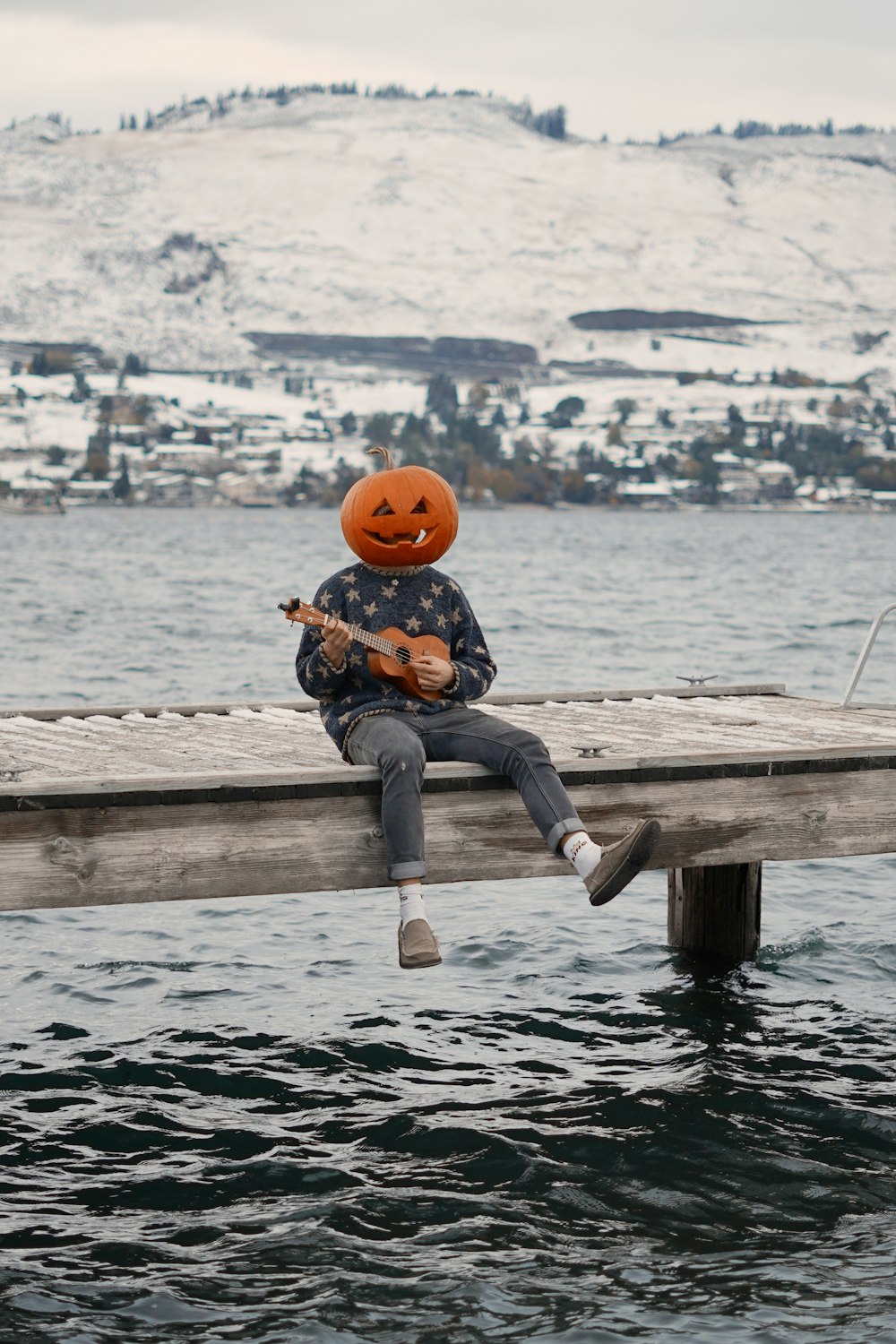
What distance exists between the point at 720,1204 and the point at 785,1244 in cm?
47

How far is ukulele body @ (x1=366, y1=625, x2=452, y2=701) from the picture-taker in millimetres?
7957

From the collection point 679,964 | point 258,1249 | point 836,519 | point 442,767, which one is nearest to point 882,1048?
point 679,964

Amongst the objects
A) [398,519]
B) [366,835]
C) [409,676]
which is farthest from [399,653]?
[366,835]

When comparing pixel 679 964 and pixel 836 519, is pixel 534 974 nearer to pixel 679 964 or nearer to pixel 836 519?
pixel 679 964

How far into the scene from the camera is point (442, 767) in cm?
788

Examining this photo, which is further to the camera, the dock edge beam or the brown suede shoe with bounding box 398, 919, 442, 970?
the dock edge beam

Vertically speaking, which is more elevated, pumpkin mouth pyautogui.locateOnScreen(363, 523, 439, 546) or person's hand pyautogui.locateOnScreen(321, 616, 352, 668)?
pumpkin mouth pyautogui.locateOnScreen(363, 523, 439, 546)

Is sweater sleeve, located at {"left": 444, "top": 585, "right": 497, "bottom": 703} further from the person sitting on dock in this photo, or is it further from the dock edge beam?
the dock edge beam

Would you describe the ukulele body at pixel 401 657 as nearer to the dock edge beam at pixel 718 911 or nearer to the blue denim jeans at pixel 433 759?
the blue denim jeans at pixel 433 759

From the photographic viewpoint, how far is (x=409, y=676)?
7.99 meters

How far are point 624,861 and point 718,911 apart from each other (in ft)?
14.2

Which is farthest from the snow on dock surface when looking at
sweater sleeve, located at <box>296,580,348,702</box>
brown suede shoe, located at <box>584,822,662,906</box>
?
brown suede shoe, located at <box>584,822,662,906</box>

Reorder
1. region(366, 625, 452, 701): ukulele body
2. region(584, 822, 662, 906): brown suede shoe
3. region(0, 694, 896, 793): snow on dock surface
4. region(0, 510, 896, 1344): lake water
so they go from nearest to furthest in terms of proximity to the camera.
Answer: region(0, 510, 896, 1344): lake water → region(584, 822, 662, 906): brown suede shoe → region(366, 625, 452, 701): ukulele body → region(0, 694, 896, 793): snow on dock surface

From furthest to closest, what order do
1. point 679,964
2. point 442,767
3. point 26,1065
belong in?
point 679,964, point 26,1065, point 442,767
